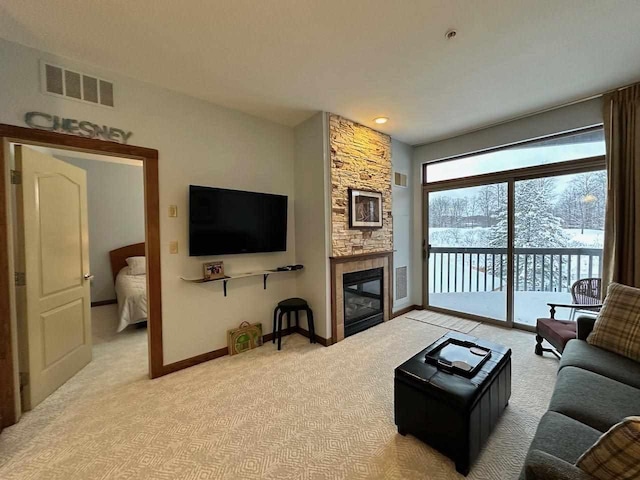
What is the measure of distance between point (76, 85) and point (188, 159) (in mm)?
958

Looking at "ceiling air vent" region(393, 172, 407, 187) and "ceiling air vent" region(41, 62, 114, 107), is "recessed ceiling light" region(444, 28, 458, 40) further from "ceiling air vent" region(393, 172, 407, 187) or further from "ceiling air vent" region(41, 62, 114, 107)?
"ceiling air vent" region(41, 62, 114, 107)

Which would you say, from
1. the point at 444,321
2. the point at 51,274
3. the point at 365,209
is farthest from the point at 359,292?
the point at 51,274

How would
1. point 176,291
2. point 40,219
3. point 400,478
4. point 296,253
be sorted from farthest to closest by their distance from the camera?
point 296,253
point 176,291
point 40,219
point 400,478

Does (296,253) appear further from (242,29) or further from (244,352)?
(242,29)

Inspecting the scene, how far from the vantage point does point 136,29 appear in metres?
1.77

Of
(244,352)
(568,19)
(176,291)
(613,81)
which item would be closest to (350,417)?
(244,352)

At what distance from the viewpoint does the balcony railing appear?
3123 millimetres

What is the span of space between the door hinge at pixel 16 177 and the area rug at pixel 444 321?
4.63 m

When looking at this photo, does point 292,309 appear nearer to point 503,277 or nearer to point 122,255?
point 503,277

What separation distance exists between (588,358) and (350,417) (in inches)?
66.2

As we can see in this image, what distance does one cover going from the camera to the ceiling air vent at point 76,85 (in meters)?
2.01

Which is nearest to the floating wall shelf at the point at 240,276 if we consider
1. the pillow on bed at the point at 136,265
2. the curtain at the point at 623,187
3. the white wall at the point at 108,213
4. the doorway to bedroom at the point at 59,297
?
the doorway to bedroom at the point at 59,297

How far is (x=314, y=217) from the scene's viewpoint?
323 centimetres

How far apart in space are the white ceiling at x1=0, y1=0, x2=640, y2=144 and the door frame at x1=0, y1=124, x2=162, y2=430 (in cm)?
67
